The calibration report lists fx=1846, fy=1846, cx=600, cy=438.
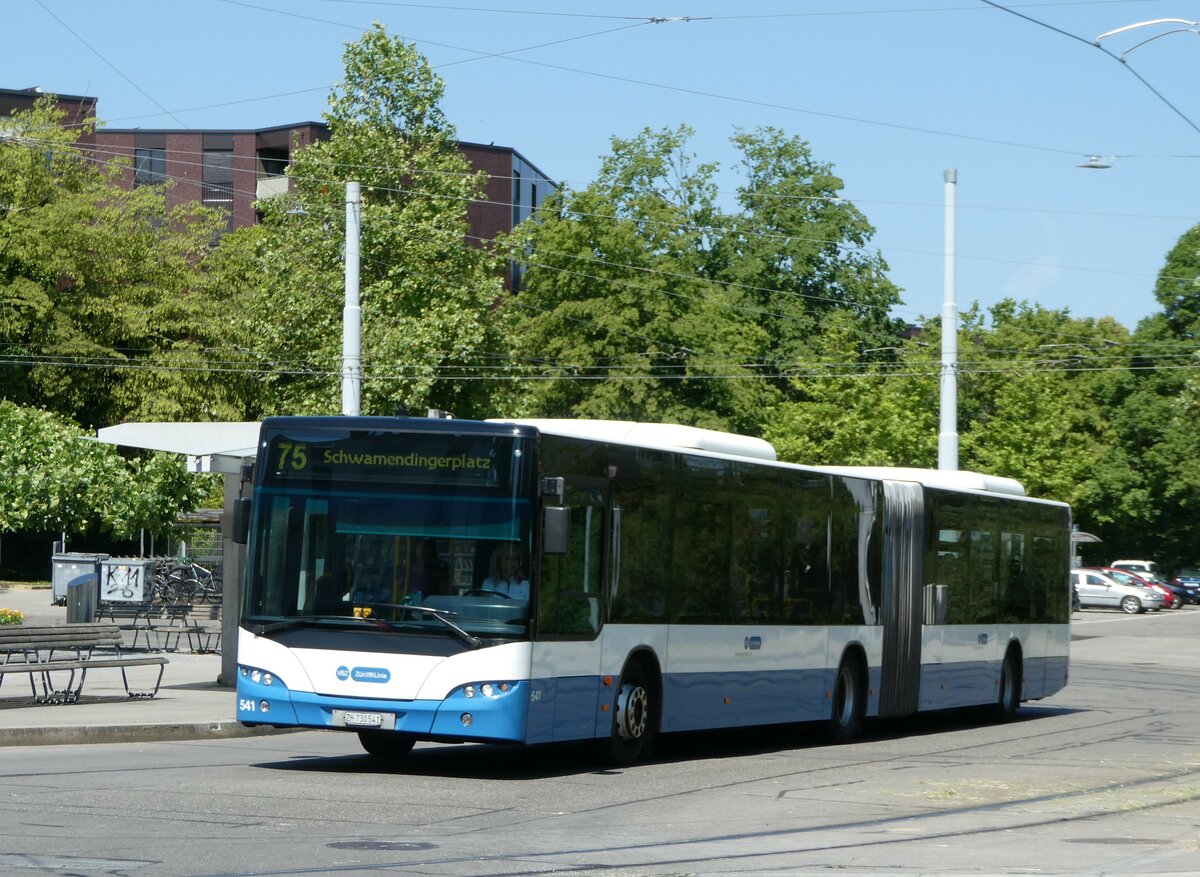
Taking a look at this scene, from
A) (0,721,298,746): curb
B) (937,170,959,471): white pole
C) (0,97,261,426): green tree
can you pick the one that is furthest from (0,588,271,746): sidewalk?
(0,97,261,426): green tree

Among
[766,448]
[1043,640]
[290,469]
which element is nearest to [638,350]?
[1043,640]

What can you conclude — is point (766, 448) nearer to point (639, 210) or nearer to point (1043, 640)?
point (1043, 640)

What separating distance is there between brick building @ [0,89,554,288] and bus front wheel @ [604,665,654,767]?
66.0 metres

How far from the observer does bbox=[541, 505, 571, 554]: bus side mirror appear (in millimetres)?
13570

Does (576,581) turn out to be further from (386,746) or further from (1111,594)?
(1111,594)

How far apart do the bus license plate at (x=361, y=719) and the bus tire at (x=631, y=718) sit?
7.14 feet

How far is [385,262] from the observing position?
54.5 meters

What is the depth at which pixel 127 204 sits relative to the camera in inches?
2472

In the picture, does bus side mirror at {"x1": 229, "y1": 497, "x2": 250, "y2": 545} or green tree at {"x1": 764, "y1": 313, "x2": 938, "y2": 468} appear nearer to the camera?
bus side mirror at {"x1": 229, "y1": 497, "x2": 250, "y2": 545}

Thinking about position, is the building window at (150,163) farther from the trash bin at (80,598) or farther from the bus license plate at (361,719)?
the bus license plate at (361,719)

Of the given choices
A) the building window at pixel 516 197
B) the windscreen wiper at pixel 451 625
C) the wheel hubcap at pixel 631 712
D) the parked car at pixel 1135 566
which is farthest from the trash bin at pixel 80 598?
the parked car at pixel 1135 566

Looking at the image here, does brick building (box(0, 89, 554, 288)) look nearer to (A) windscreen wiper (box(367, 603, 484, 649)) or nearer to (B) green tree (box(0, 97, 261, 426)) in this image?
(B) green tree (box(0, 97, 261, 426))

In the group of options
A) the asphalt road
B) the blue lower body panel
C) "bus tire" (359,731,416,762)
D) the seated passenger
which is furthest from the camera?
"bus tire" (359,731,416,762)

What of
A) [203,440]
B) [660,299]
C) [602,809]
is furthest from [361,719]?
[660,299]
